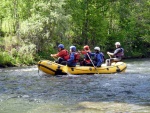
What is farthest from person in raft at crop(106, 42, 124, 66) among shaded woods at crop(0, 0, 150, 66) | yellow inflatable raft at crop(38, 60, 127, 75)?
shaded woods at crop(0, 0, 150, 66)

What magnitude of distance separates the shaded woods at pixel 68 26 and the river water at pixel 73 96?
9146mm

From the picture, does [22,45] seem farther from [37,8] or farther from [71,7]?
[71,7]

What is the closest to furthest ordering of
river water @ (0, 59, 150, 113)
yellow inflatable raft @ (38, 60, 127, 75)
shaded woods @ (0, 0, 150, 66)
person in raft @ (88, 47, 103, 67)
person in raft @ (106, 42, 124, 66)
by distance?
river water @ (0, 59, 150, 113), yellow inflatable raft @ (38, 60, 127, 75), person in raft @ (88, 47, 103, 67), person in raft @ (106, 42, 124, 66), shaded woods @ (0, 0, 150, 66)

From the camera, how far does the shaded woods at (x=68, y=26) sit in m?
24.7

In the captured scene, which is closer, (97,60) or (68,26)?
(97,60)

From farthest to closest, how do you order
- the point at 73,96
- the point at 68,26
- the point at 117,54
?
the point at 68,26 → the point at 117,54 → the point at 73,96

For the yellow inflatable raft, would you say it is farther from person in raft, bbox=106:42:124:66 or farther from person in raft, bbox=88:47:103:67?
person in raft, bbox=106:42:124:66

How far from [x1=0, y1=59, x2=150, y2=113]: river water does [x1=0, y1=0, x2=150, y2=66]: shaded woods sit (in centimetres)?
915

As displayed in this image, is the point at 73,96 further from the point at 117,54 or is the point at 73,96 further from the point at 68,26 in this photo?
the point at 68,26

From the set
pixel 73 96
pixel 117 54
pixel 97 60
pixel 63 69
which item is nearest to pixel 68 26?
pixel 117 54

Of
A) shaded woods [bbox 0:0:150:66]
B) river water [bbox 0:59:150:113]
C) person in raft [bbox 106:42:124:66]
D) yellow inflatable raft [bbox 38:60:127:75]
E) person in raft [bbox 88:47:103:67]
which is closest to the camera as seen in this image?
river water [bbox 0:59:150:113]

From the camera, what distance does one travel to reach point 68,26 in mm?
26734

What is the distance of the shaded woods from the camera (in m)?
24.7

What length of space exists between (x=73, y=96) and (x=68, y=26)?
16546 mm
